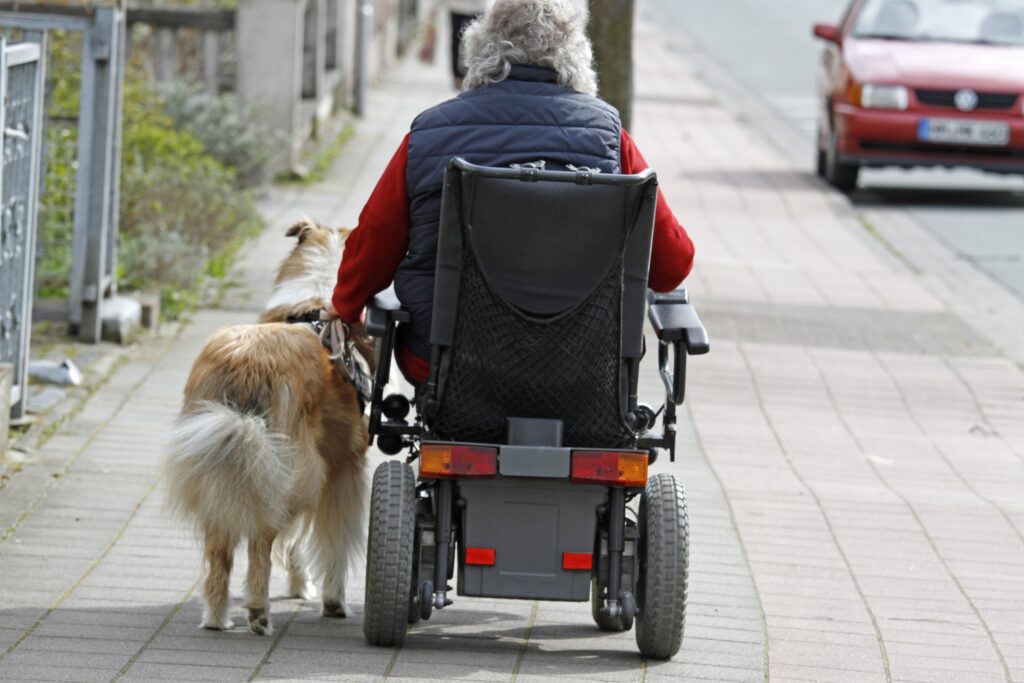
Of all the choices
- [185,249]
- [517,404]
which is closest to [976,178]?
[185,249]

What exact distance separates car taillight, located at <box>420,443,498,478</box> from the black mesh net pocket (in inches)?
3.7

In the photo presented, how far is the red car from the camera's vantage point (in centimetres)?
1559

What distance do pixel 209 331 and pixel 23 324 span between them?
2202 millimetres

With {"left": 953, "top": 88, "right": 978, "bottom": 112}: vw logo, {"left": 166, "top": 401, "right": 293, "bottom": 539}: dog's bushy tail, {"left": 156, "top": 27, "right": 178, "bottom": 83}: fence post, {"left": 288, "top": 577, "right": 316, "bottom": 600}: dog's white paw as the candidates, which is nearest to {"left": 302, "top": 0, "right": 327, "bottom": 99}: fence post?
{"left": 156, "top": 27, "right": 178, "bottom": 83}: fence post

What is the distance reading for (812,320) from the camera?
35.7 ft

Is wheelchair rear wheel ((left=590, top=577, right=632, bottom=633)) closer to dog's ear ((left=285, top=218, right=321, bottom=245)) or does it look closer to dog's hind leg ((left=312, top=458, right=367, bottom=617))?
dog's hind leg ((left=312, top=458, right=367, bottom=617))

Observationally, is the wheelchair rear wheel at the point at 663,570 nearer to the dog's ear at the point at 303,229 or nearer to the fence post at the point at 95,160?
the dog's ear at the point at 303,229

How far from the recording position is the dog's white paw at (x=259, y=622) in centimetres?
507

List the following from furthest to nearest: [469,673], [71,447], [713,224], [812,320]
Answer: [713,224] < [812,320] < [71,447] < [469,673]

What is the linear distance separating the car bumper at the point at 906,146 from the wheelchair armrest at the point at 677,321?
10.9 meters

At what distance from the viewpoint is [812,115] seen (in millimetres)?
23125

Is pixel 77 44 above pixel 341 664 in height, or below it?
above

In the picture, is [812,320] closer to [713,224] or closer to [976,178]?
[713,224]

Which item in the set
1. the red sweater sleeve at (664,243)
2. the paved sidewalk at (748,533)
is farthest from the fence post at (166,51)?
the red sweater sleeve at (664,243)
